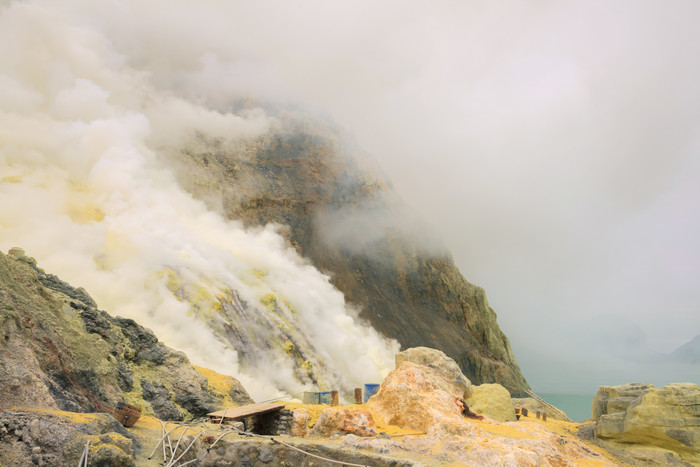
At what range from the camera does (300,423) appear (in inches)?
391

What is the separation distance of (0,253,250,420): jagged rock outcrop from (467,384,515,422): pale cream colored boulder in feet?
24.4

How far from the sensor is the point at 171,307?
66.2ft

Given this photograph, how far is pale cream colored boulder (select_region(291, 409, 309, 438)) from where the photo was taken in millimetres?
9781

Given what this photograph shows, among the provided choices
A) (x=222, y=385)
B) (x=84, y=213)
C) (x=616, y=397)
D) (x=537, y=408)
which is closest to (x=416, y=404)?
(x=222, y=385)

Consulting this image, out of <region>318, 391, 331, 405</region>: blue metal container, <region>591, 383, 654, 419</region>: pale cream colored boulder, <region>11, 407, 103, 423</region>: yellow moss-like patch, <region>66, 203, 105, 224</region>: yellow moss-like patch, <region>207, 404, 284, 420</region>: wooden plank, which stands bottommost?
<region>318, 391, 331, 405</region>: blue metal container

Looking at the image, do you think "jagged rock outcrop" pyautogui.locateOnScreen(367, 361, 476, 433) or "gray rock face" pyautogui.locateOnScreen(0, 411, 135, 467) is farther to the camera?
"jagged rock outcrop" pyautogui.locateOnScreen(367, 361, 476, 433)

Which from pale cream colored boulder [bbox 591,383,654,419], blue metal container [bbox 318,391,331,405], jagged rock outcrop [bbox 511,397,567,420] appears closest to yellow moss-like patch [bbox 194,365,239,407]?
blue metal container [bbox 318,391,331,405]

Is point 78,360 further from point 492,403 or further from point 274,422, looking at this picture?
point 492,403

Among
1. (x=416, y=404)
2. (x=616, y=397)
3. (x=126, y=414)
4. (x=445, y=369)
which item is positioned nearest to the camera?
(x=126, y=414)

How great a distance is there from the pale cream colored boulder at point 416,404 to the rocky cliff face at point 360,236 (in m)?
29.0

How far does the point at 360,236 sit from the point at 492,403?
3492cm

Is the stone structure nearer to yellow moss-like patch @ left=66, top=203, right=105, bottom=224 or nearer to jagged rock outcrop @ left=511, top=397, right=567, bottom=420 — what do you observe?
jagged rock outcrop @ left=511, top=397, right=567, bottom=420

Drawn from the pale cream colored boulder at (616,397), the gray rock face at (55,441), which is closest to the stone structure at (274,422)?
the gray rock face at (55,441)

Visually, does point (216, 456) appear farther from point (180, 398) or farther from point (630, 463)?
point (630, 463)
